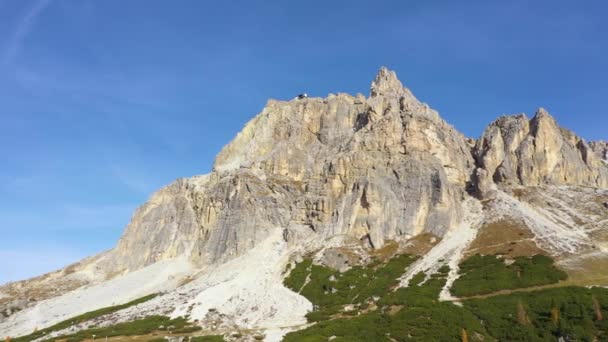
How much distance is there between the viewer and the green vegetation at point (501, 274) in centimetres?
7631

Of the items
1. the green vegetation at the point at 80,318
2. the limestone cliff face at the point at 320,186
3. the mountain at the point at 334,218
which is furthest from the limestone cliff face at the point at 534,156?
the green vegetation at the point at 80,318

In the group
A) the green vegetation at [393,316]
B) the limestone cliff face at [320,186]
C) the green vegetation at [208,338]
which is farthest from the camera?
the limestone cliff face at [320,186]

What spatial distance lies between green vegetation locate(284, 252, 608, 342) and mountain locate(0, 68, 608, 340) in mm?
3315

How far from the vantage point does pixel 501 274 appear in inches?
3196

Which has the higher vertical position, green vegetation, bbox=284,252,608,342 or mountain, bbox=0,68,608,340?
Result: mountain, bbox=0,68,608,340

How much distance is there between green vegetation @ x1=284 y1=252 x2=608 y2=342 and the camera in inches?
2416

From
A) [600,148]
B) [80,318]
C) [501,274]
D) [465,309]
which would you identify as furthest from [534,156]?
[80,318]

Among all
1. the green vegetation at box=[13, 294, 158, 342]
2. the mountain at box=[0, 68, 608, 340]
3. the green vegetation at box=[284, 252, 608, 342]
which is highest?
the mountain at box=[0, 68, 608, 340]

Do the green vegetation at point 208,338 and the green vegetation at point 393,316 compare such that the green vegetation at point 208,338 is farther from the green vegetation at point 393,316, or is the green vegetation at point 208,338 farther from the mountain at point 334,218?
the green vegetation at point 393,316

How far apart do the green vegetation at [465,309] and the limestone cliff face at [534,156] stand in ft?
125

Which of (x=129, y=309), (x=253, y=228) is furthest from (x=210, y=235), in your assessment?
(x=129, y=309)

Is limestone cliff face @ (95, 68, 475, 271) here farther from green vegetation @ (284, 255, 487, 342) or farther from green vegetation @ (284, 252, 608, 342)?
green vegetation @ (284, 252, 608, 342)

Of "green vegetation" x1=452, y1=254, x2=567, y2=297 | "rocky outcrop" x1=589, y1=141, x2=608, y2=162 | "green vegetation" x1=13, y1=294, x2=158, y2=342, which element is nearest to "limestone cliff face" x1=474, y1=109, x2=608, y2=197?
"rocky outcrop" x1=589, y1=141, x2=608, y2=162

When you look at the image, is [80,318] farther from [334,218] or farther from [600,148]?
[600,148]
